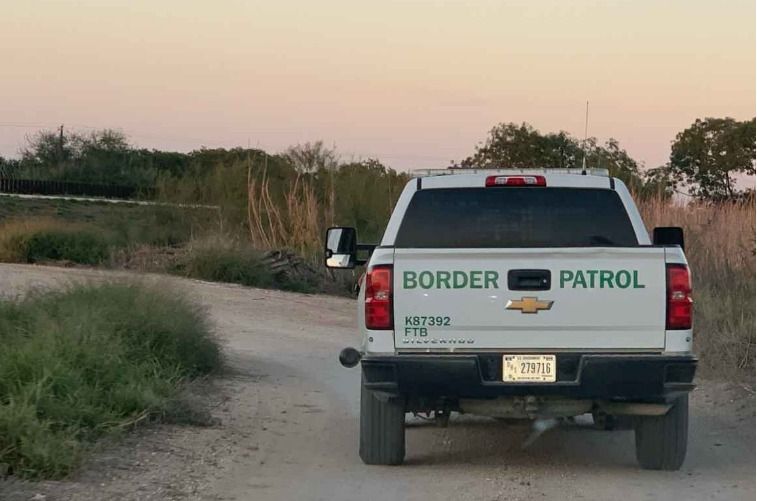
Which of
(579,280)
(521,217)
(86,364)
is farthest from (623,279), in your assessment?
(86,364)

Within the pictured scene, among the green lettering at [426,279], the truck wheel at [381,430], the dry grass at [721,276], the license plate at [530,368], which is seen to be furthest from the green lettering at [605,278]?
the dry grass at [721,276]

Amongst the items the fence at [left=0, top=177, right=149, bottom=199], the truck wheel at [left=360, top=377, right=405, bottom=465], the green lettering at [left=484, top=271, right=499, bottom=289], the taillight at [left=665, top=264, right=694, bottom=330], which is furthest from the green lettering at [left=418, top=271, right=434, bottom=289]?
the fence at [left=0, top=177, right=149, bottom=199]

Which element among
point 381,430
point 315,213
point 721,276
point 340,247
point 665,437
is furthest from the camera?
point 315,213

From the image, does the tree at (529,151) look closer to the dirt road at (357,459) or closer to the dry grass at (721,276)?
the dry grass at (721,276)

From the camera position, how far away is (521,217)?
334 inches

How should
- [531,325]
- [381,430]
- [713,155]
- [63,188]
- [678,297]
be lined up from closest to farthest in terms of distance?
[678,297]
[531,325]
[381,430]
[713,155]
[63,188]

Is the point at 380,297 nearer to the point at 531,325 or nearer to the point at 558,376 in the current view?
the point at 531,325

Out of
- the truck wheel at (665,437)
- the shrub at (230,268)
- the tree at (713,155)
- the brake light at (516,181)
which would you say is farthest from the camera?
the tree at (713,155)

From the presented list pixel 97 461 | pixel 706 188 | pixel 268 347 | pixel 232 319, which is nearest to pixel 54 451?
pixel 97 461

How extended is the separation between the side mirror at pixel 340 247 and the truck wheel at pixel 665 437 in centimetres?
255

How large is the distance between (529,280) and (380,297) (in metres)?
0.95

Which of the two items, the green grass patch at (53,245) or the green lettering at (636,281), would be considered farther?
the green grass patch at (53,245)

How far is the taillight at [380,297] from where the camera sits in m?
7.40

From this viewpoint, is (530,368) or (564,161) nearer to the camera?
(530,368)
